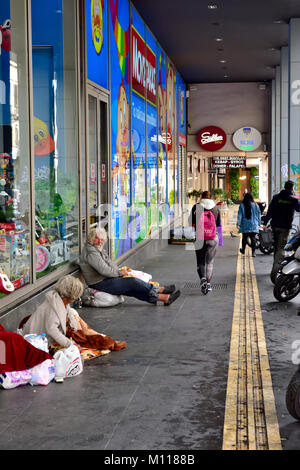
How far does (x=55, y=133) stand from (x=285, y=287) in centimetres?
380

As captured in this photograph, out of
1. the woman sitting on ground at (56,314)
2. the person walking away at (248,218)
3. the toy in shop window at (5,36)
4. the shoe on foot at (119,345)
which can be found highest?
the toy in shop window at (5,36)

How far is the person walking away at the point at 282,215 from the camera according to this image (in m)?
11.5

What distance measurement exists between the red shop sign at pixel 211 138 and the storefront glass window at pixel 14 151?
19428 mm

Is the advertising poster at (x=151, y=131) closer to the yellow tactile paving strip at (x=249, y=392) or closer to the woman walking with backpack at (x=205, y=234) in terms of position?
the woman walking with backpack at (x=205, y=234)

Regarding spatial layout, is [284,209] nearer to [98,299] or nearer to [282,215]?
[282,215]

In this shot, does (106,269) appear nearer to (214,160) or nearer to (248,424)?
(248,424)

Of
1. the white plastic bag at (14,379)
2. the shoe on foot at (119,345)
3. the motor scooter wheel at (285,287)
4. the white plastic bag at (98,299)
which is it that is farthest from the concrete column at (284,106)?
the white plastic bag at (14,379)

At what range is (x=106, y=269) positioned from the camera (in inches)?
355

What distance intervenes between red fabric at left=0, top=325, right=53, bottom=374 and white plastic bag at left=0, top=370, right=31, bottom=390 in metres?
0.05

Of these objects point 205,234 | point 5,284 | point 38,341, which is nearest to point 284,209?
point 205,234

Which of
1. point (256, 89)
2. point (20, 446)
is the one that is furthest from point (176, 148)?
point (20, 446)

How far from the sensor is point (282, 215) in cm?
1153

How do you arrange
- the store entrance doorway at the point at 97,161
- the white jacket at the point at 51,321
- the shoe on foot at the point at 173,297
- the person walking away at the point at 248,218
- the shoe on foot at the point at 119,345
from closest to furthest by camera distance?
the white jacket at the point at 51,321
the shoe on foot at the point at 119,345
the shoe on foot at the point at 173,297
the store entrance doorway at the point at 97,161
the person walking away at the point at 248,218

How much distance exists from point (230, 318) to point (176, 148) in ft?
51.1
